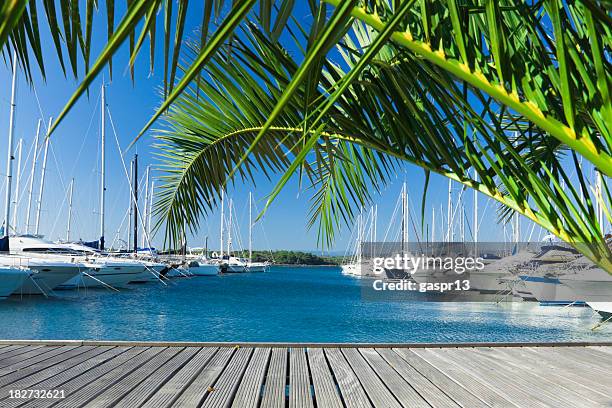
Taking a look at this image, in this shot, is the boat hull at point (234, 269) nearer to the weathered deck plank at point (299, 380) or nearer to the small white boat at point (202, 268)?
the small white boat at point (202, 268)

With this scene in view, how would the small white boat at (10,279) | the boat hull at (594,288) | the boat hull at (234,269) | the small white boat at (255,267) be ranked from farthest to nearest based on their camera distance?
the small white boat at (255,267) < the boat hull at (234,269) < the boat hull at (594,288) < the small white boat at (10,279)

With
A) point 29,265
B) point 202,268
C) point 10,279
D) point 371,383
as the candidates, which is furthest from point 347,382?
point 202,268

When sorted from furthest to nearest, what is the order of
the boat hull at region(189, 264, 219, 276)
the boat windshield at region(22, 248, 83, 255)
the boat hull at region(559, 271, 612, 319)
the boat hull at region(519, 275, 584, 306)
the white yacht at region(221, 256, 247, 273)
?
the white yacht at region(221, 256, 247, 273)
the boat hull at region(189, 264, 219, 276)
the boat windshield at region(22, 248, 83, 255)
the boat hull at region(519, 275, 584, 306)
the boat hull at region(559, 271, 612, 319)

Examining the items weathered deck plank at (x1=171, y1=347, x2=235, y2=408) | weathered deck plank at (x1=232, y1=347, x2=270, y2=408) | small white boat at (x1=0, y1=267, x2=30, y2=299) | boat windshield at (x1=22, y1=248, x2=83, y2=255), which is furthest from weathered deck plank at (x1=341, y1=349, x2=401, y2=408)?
boat windshield at (x1=22, y1=248, x2=83, y2=255)

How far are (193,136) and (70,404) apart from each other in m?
1.66

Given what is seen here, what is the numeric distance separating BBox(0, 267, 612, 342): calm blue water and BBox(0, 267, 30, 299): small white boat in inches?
29.8

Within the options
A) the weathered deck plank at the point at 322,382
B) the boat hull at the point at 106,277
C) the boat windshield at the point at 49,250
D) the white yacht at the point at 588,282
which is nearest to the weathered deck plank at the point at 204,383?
the weathered deck plank at the point at 322,382

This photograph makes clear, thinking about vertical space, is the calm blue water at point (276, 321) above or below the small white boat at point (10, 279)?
below

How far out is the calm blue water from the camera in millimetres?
16188

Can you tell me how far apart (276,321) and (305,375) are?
18998 millimetres

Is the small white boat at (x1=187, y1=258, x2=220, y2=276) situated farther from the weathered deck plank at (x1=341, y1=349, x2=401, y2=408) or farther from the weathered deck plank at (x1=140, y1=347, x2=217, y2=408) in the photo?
the weathered deck plank at (x1=341, y1=349, x2=401, y2=408)

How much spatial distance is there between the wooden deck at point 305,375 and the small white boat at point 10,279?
56.7 feet

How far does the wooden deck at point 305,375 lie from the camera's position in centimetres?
272

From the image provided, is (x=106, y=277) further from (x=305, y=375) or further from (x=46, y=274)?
(x=305, y=375)
